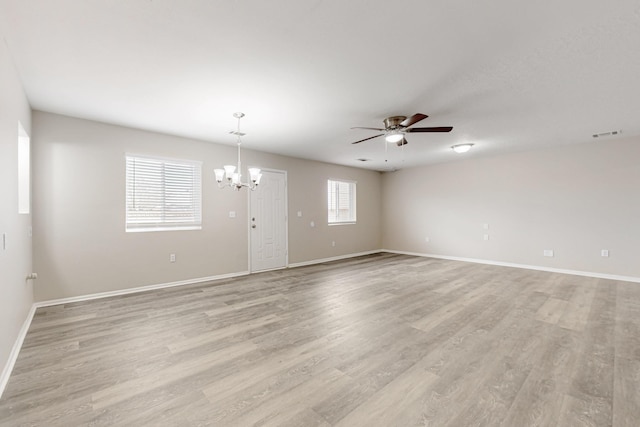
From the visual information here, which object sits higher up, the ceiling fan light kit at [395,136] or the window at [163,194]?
the ceiling fan light kit at [395,136]

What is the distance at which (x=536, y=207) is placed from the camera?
5766 mm

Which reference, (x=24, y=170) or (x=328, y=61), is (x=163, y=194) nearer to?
(x=24, y=170)

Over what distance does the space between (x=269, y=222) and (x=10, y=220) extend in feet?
12.9

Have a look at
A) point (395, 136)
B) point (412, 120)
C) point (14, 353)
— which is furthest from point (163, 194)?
point (412, 120)

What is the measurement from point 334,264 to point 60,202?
5022mm

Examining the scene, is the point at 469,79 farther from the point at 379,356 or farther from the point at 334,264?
the point at 334,264

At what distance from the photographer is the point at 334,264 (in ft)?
21.5

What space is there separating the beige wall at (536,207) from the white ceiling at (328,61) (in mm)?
1197

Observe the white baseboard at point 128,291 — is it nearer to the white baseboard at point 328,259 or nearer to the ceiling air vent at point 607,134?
the white baseboard at point 328,259

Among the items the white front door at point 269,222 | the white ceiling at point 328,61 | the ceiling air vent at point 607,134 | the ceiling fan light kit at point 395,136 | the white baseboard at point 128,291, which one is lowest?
the white baseboard at point 128,291

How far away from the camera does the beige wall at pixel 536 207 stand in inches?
192

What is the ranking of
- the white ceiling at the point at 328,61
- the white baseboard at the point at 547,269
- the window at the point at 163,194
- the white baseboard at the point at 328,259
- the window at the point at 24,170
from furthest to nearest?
the white baseboard at the point at 328,259 → the white baseboard at the point at 547,269 → the window at the point at 163,194 → the window at the point at 24,170 → the white ceiling at the point at 328,61

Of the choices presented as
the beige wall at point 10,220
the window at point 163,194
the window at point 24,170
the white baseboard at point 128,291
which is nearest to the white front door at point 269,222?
the white baseboard at point 128,291

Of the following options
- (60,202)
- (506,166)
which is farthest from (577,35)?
(60,202)
